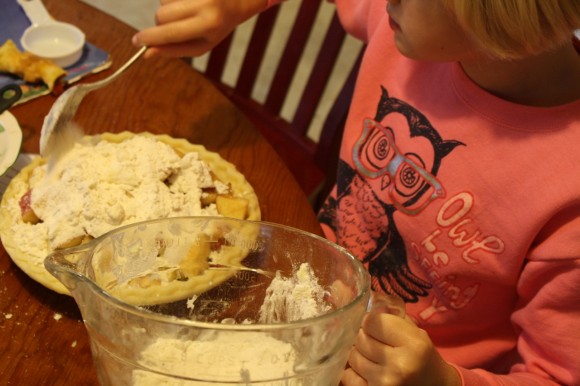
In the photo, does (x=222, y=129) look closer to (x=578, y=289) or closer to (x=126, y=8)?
(x=578, y=289)

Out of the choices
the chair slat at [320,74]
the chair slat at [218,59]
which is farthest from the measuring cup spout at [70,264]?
the chair slat at [218,59]

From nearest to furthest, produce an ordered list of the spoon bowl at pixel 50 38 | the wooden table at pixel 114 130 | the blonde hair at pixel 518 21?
the blonde hair at pixel 518 21, the wooden table at pixel 114 130, the spoon bowl at pixel 50 38

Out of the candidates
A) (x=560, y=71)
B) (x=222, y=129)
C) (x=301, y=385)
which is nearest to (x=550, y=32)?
(x=560, y=71)

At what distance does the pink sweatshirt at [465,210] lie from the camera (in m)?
0.79

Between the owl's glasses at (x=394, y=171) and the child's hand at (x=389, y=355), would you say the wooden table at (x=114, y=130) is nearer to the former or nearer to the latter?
the owl's glasses at (x=394, y=171)

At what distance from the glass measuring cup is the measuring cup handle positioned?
0.74m

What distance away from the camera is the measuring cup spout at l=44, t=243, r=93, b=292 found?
53 centimetres

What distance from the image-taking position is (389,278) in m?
1.00

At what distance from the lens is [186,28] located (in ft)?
3.05

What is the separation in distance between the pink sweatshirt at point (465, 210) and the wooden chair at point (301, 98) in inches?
7.6

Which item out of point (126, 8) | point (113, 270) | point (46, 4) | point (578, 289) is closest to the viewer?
point (113, 270)

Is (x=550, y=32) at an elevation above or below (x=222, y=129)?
above

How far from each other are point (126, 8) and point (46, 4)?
1.50m

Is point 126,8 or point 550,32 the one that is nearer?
point 550,32
